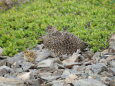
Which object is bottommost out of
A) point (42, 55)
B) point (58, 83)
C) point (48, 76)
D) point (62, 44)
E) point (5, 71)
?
point (42, 55)

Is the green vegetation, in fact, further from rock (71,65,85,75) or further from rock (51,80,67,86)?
rock (51,80,67,86)

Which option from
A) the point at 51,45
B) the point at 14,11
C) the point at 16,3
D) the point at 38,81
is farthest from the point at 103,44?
the point at 16,3

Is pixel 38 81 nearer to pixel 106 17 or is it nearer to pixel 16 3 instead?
pixel 106 17

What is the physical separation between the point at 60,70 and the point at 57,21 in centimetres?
686

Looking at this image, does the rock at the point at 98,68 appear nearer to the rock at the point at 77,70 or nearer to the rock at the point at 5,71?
the rock at the point at 77,70

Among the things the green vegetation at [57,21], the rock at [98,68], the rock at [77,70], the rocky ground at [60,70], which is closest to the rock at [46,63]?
the rocky ground at [60,70]

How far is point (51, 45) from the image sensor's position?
38.3 ft

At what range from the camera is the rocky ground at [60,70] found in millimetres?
7582

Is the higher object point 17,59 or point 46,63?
point 46,63

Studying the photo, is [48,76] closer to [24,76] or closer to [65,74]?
[65,74]

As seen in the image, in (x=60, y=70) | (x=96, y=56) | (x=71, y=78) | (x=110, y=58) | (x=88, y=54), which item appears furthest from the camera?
(x=88, y=54)

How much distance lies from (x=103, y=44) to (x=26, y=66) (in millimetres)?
3611

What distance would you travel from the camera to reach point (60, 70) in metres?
8.92

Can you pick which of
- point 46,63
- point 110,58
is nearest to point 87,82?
point 110,58
